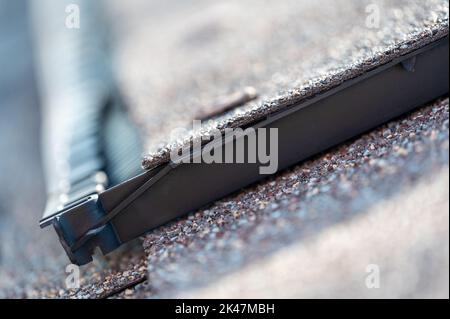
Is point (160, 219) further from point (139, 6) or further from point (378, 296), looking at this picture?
point (139, 6)

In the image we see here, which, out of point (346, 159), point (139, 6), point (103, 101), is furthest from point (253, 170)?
point (139, 6)

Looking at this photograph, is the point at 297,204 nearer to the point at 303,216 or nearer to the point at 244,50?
the point at 303,216

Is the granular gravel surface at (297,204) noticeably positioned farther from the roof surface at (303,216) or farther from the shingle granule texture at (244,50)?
the shingle granule texture at (244,50)

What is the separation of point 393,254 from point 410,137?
74 centimetres

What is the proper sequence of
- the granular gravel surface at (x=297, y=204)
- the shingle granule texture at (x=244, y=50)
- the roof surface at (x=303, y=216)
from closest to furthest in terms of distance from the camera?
the roof surface at (x=303, y=216), the granular gravel surface at (x=297, y=204), the shingle granule texture at (x=244, y=50)

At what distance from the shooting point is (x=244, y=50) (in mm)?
4828

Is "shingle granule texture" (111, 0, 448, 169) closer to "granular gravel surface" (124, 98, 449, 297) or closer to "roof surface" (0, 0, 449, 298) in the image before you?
"roof surface" (0, 0, 449, 298)

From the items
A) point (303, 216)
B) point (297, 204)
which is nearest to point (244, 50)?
point (297, 204)

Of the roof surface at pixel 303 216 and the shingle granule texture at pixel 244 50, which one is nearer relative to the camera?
the roof surface at pixel 303 216

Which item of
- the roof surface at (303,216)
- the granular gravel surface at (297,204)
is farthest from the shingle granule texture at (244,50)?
the granular gravel surface at (297,204)

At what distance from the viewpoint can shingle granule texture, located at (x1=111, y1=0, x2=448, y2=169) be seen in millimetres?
2684

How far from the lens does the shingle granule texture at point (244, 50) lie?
2684 millimetres

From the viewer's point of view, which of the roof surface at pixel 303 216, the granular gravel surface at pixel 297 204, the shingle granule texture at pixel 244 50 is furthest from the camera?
the shingle granule texture at pixel 244 50

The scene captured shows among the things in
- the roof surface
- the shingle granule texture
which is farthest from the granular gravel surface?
the shingle granule texture
